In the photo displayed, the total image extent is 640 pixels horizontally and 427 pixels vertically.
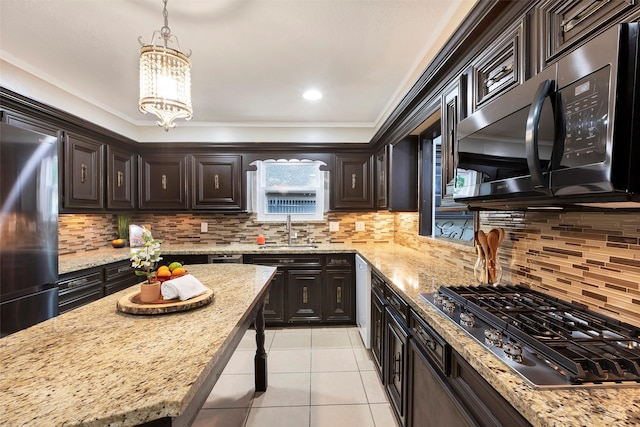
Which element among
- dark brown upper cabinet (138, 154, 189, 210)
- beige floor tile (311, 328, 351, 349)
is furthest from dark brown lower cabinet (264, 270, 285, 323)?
dark brown upper cabinet (138, 154, 189, 210)

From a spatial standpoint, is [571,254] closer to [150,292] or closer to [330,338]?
[150,292]

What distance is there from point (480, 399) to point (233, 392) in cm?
193

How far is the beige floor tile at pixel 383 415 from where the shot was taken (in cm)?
192

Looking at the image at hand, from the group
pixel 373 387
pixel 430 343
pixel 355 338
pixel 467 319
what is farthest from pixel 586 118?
pixel 355 338

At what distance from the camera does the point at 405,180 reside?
3.12 meters

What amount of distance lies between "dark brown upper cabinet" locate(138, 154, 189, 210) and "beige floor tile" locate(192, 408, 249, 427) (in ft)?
8.11

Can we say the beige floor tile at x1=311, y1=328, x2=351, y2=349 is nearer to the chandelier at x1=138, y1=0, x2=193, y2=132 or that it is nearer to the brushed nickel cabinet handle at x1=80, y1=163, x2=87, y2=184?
the chandelier at x1=138, y1=0, x2=193, y2=132

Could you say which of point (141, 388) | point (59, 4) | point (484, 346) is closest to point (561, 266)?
point (484, 346)

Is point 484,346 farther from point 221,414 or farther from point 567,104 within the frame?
point 221,414

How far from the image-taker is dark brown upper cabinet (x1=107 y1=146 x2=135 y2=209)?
3.35 meters

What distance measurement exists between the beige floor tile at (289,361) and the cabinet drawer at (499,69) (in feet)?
7.84

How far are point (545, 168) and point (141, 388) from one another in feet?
4.18

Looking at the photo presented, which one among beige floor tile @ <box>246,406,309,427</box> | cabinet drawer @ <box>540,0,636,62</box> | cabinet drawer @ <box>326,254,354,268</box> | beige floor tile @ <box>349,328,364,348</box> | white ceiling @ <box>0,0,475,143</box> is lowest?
beige floor tile @ <box>246,406,309,427</box>

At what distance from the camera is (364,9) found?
175 centimetres
